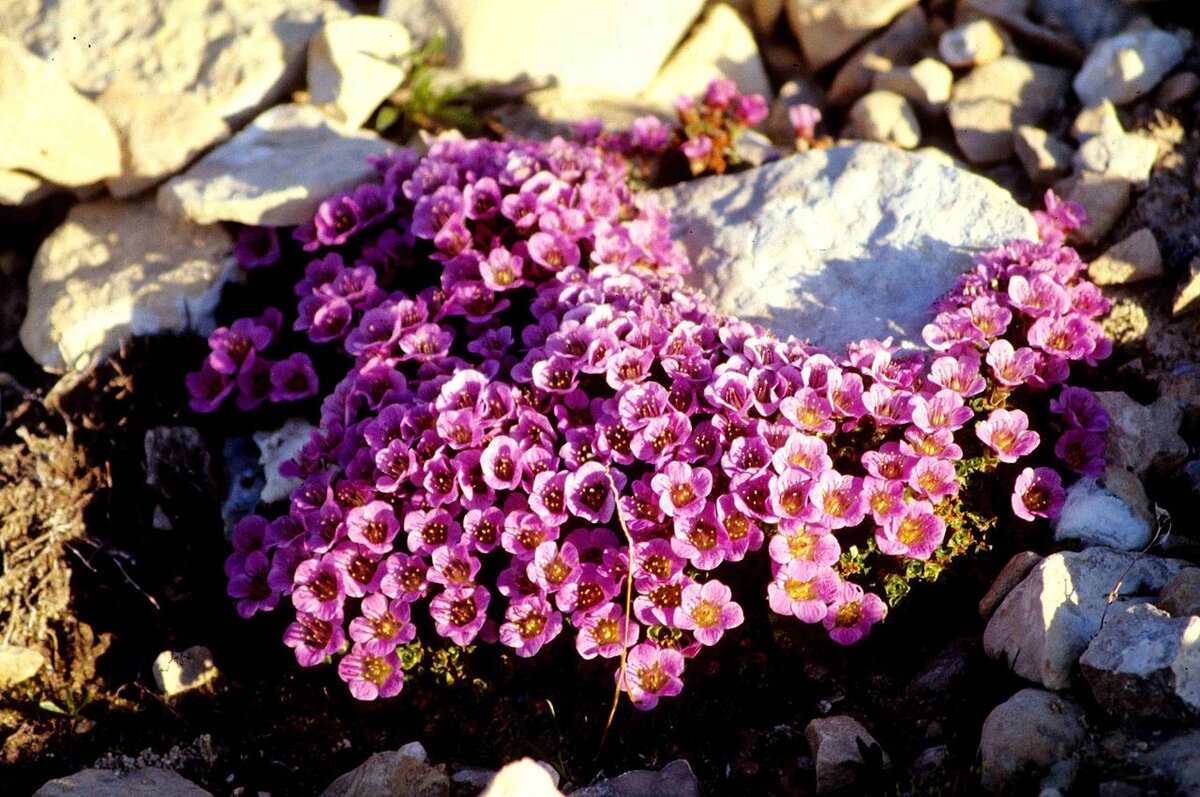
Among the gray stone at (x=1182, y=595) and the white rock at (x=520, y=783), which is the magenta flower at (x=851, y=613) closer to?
the gray stone at (x=1182, y=595)

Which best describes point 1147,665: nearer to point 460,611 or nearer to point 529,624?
point 529,624

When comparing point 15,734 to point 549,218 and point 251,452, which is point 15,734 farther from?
point 549,218

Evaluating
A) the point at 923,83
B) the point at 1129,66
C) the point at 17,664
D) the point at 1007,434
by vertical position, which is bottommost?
the point at 17,664

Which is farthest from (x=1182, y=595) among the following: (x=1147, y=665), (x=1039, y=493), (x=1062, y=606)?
(x=1039, y=493)

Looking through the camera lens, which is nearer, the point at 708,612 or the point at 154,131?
the point at 708,612

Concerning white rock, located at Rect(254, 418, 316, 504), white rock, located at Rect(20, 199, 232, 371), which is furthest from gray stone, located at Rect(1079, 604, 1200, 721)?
white rock, located at Rect(20, 199, 232, 371)
